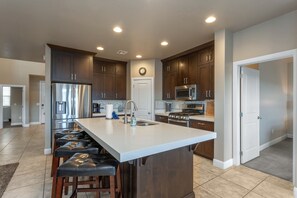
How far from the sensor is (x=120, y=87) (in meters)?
5.30

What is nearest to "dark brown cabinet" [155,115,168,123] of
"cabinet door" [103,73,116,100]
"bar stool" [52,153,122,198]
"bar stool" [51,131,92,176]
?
"cabinet door" [103,73,116,100]

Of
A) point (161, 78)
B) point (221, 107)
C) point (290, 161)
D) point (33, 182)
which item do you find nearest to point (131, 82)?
point (161, 78)

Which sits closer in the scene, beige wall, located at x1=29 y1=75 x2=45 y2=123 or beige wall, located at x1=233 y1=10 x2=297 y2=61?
beige wall, located at x1=233 y1=10 x2=297 y2=61

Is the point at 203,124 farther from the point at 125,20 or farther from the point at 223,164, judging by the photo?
the point at 125,20

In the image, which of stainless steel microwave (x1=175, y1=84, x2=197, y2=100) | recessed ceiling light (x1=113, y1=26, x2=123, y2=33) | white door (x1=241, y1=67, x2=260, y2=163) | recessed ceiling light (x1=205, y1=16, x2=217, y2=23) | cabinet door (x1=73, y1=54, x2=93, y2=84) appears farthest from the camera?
cabinet door (x1=73, y1=54, x2=93, y2=84)

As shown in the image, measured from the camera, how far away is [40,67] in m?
8.02

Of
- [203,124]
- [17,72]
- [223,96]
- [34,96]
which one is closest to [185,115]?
[203,124]

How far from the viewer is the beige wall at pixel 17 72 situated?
7.11 m

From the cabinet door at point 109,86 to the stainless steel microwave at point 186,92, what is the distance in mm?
2084

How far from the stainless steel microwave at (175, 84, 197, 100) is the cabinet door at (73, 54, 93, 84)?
2.49 metres

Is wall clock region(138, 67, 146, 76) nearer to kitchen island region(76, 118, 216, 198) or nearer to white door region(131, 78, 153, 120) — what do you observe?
white door region(131, 78, 153, 120)

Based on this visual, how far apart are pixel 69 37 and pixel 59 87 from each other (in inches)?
48.9

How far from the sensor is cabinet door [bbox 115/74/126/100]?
207 inches

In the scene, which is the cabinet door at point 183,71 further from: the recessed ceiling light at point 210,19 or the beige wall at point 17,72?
the beige wall at point 17,72
